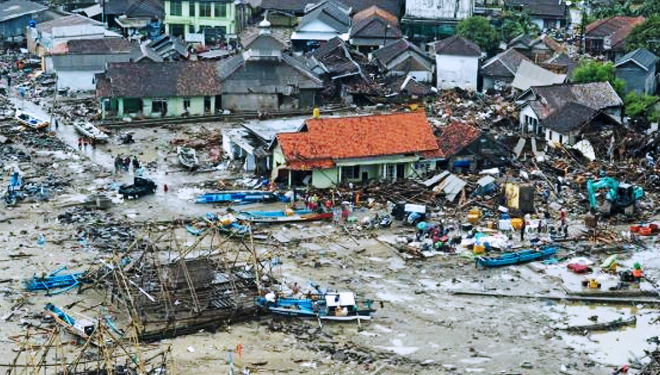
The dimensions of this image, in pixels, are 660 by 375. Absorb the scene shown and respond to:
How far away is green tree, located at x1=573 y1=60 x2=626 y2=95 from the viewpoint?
4969 cm

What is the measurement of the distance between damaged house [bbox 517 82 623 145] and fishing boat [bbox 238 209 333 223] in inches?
485

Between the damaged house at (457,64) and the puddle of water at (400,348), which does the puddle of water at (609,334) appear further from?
the damaged house at (457,64)

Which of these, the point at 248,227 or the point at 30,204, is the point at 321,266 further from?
the point at 30,204

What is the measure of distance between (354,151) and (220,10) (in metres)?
28.6

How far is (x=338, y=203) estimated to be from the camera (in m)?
37.9

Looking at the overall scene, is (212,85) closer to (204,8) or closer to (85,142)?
(85,142)

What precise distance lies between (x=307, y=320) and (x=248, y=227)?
585 cm

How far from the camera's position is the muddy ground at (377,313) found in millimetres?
26328

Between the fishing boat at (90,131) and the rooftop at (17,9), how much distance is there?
20896 mm

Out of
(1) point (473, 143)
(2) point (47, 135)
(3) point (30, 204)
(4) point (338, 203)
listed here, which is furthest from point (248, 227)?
(2) point (47, 135)

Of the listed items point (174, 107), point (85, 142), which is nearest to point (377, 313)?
point (85, 142)

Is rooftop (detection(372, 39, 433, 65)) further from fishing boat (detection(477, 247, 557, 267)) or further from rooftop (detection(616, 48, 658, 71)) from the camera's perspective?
fishing boat (detection(477, 247, 557, 267))

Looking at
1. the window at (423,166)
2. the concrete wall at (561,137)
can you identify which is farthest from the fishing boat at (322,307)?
the concrete wall at (561,137)

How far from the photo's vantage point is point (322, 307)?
28.8m
